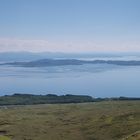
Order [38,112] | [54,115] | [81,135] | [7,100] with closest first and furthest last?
[81,135] → [54,115] → [38,112] → [7,100]

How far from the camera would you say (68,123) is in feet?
297

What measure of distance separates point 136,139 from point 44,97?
→ 123 metres

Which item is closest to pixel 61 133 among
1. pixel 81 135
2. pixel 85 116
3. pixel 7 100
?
pixel 81 135

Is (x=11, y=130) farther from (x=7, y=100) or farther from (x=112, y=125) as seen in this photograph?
(x=7, y=100)

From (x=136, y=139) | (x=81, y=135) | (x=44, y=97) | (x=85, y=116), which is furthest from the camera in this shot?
(x=44, y=97)

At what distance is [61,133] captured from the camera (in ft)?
253

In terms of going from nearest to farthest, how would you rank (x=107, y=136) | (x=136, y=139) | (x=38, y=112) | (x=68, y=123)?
(x=136, y=139) → (x=107, y=136) → (x=68, y=123) → (x=38, y=112)

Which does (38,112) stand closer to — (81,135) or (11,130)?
(11,130)

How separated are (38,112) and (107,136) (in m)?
49.1

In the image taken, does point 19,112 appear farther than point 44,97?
No

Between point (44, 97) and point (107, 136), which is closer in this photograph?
point (107, 136)

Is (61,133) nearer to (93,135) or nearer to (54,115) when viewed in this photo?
(93,135)

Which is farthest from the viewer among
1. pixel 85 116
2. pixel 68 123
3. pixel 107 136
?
pixel 85 116

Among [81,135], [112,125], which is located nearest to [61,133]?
[81,135]
